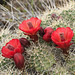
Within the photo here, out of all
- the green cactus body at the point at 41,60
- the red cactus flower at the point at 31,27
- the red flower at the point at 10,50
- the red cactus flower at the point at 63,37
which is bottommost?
the green cactus body at the point at 41,60

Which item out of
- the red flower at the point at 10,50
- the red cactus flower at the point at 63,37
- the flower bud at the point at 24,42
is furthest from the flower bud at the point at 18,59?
the red cactus flower at the point at 63,37

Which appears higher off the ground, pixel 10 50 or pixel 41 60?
pixel 10 50

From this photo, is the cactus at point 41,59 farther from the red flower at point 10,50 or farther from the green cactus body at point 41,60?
the red flower at point 10,50

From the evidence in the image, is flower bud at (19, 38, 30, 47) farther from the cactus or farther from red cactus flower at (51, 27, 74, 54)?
red cactus flower at (51, 27, 74, 54)

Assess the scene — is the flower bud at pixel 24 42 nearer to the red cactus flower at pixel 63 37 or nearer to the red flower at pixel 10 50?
the red flower at pixel 10 50

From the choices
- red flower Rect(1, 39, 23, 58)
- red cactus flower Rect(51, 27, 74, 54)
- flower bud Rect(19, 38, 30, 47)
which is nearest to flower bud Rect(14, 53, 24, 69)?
red flower Rect(1, 39, 23, 58)

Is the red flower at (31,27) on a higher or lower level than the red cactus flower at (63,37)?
higher

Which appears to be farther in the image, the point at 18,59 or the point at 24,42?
the point at 24,42

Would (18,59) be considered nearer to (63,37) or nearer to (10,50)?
(10,50)

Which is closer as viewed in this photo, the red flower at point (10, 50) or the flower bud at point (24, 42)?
the red flower at point (10, 50)

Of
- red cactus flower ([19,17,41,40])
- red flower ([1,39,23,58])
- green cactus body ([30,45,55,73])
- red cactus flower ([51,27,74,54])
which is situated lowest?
green cactus body ([30,45,55,73])

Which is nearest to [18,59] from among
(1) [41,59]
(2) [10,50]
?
(2) [10,50]

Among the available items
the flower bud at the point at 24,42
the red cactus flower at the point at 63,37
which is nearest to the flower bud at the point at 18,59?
the flower bud at the point at 24,42
